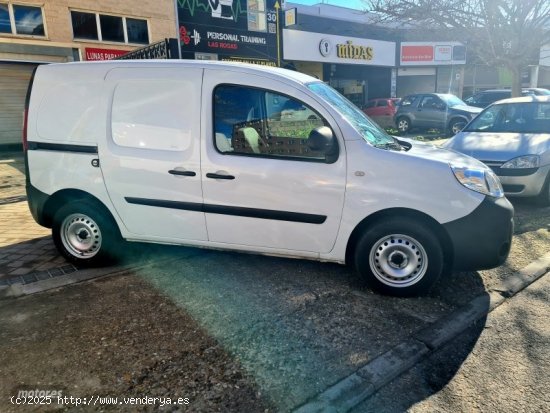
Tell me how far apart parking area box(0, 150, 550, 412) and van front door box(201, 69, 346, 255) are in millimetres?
539

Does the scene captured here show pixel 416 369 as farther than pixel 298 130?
No

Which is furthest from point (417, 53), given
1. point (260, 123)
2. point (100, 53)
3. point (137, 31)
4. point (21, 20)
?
point (260, 123)

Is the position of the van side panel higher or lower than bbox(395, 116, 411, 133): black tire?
higher

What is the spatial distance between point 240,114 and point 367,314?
6.48 ft

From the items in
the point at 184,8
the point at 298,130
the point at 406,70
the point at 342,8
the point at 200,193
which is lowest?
the point at 200,193

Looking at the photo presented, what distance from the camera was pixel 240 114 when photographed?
373 cm

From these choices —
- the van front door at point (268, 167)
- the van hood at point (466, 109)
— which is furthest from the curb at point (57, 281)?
the van hood at point (466, 109)

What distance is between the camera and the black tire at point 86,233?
4199 millimetres

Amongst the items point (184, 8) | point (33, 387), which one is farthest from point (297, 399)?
point (184, 8)

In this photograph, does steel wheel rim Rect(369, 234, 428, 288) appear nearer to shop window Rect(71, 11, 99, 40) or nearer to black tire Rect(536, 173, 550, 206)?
black tire Rect(536, 173, 550, 206)

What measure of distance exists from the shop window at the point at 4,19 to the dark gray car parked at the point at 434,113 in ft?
49.0

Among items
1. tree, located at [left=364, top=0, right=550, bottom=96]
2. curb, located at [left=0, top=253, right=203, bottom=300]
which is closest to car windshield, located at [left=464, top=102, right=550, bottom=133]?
tree, located at [left=364, top=0, right=550, bottom=96]

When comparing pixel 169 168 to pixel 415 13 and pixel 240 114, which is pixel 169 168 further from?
pixel 415 13

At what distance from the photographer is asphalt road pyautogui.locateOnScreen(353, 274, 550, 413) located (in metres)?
2.43
